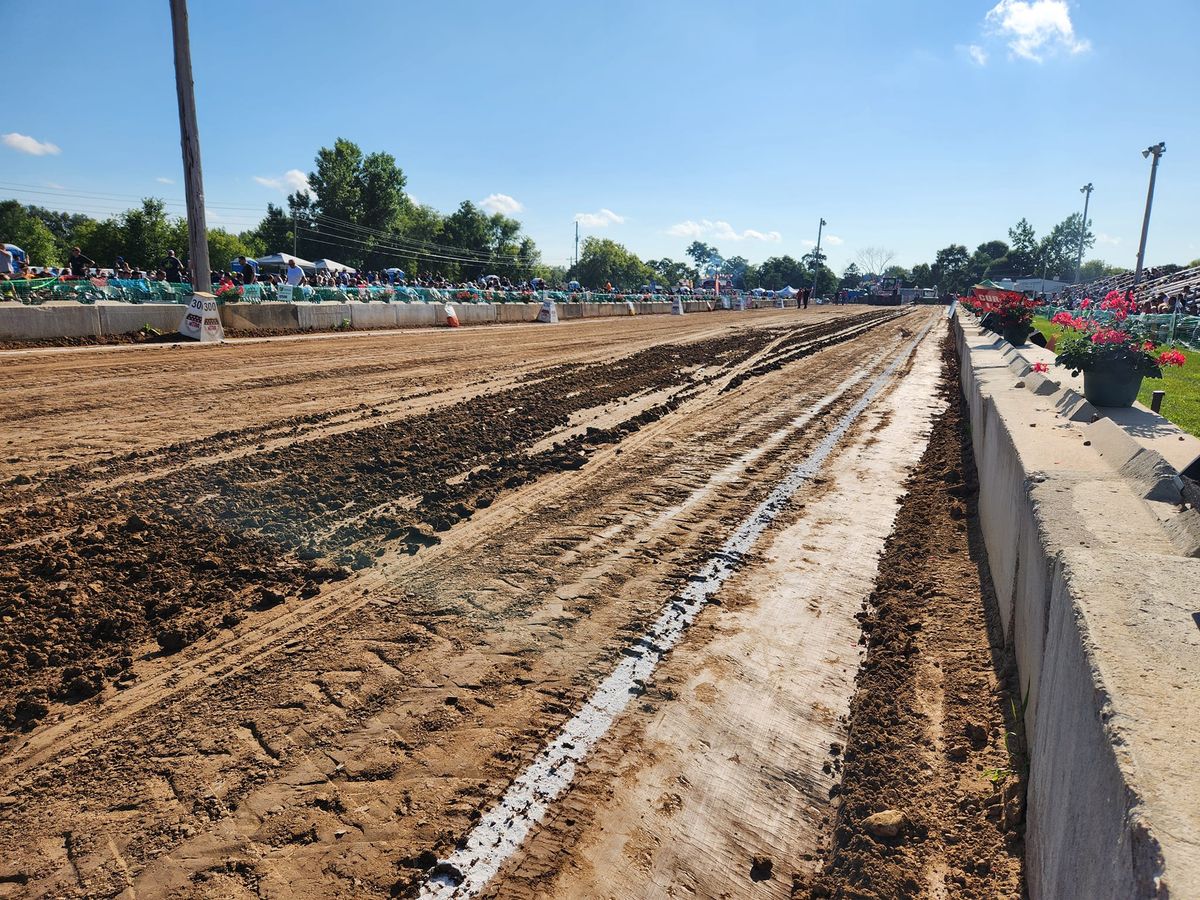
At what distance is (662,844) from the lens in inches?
109

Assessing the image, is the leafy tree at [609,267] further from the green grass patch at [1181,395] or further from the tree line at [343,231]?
the green grass patch at [1181,395]

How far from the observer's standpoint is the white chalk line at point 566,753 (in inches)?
101

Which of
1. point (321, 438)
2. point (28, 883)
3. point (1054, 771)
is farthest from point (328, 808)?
point (321, 438)

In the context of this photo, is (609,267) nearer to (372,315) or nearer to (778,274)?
(778,274)

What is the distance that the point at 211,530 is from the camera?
18.2 feet

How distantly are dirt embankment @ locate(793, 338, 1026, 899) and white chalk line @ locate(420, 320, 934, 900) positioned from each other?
1000mm

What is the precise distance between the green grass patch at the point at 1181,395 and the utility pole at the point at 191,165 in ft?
65.9

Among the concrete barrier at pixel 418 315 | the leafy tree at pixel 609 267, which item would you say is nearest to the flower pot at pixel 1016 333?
the concrete barrier at pixel 418 315

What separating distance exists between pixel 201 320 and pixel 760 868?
1894 cm

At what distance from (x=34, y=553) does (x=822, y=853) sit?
5.32m

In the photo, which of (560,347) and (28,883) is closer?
(28,883)

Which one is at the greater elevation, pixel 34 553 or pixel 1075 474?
pixel 1075 474

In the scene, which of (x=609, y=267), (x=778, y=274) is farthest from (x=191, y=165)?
(x=778, y=274)

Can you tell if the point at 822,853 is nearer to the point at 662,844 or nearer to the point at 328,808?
the point at 662,844
